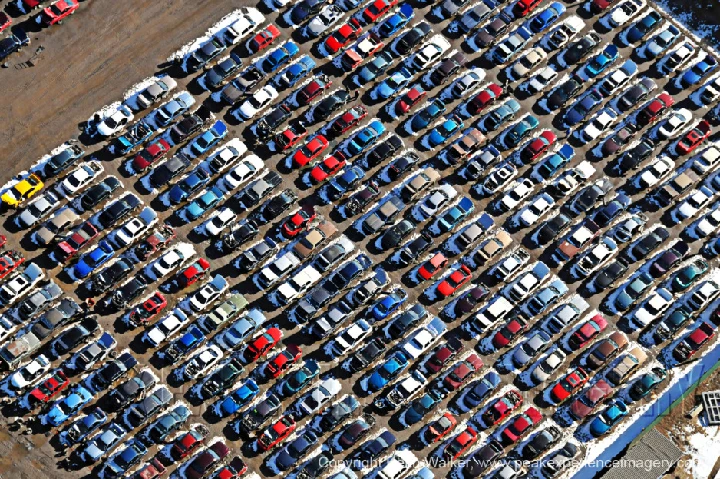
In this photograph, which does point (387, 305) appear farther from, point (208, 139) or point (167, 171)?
point (167, 171)

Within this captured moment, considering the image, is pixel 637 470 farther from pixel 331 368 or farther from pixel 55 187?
pixel 55 187

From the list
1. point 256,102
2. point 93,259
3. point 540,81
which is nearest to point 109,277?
point 93,259

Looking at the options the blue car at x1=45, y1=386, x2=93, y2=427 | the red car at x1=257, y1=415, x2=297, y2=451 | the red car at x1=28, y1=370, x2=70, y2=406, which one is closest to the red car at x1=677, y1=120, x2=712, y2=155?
the red car at x1=257, y1=415, x2=297, y2=451

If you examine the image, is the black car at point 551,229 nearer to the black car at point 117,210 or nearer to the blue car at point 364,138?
the blue car at point 364,138

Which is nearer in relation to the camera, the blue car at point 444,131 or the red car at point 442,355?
the red car at point 442,355

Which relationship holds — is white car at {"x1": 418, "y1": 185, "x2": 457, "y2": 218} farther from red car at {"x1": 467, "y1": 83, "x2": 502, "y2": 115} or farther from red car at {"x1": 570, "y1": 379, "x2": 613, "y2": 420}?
red car at {"x1": 570, "y1": 379, "x2": 613, "y2": 420}

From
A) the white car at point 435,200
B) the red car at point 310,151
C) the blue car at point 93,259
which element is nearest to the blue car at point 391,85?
the red car at point 310,151
